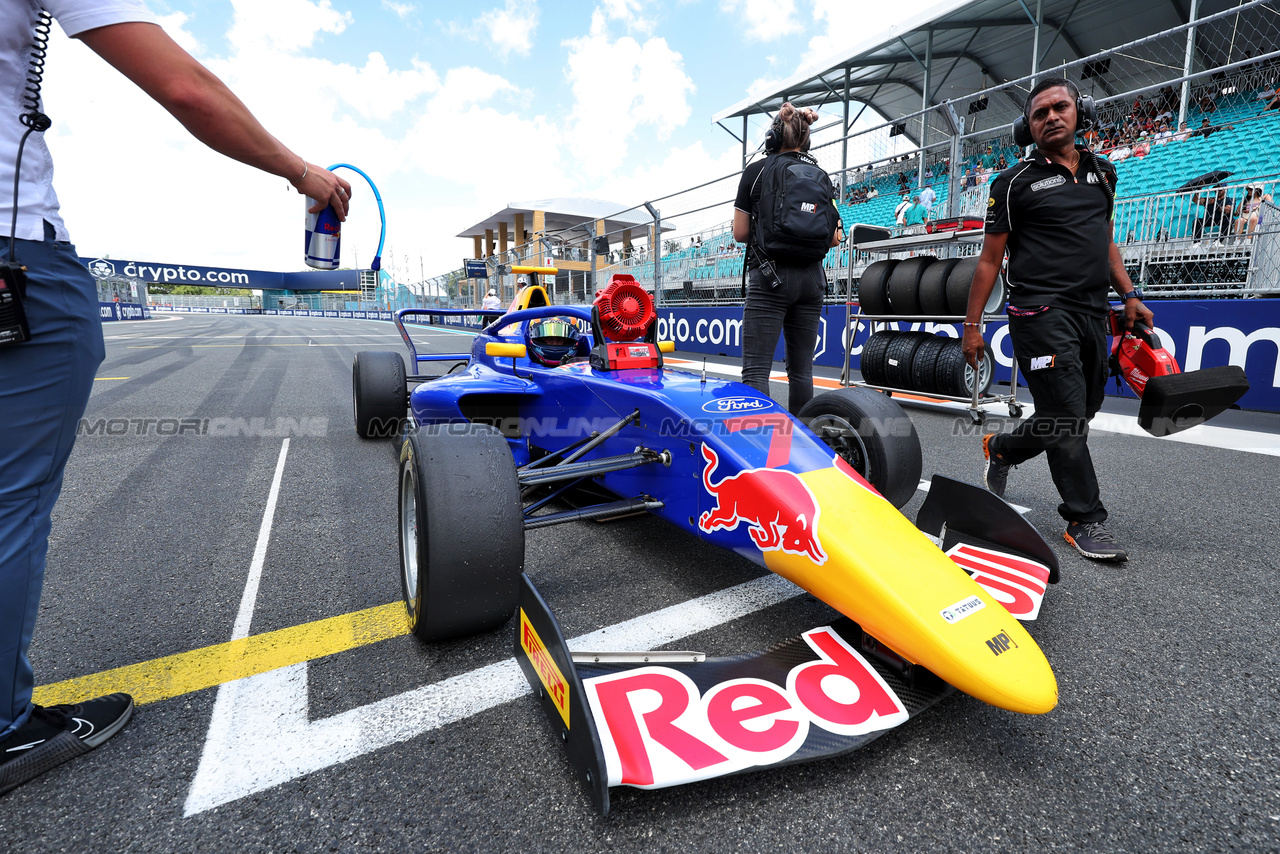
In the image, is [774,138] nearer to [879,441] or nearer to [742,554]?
[879,441]

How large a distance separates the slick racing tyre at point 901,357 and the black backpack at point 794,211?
267 centimetres

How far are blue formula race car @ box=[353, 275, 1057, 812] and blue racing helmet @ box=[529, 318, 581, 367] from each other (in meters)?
0.68

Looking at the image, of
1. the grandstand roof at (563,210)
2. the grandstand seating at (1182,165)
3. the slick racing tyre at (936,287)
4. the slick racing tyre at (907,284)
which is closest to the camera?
the slick racing tyre at (936,287)

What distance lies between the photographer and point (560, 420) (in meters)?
2.91

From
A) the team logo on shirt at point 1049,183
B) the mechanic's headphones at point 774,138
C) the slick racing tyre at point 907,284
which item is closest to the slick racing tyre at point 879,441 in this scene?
the team logo on shirt at point 1049,183

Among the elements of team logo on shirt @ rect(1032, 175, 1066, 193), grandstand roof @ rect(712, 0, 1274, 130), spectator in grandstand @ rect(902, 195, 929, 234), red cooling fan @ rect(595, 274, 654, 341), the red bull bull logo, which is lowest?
the red bull bull logo

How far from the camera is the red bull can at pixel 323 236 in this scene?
168 centimetres

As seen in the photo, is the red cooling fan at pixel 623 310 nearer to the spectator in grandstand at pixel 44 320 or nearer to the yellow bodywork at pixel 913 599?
the yellow bodywork at pixel 913 599

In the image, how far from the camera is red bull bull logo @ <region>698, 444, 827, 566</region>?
5.18 ft

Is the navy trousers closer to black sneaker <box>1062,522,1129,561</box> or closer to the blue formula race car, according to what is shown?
the blue formula race car

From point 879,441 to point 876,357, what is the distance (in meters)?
3.52

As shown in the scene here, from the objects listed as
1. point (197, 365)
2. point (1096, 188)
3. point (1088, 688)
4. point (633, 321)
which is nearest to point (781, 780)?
point (1088, 688)

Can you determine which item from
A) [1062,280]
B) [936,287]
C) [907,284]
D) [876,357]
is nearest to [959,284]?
[936,287]

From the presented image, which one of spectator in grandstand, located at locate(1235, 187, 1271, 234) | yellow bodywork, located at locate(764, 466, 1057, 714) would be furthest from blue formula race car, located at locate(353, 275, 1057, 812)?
spectator in grandstand, located at locate(1235, 187, 1271, 234)
